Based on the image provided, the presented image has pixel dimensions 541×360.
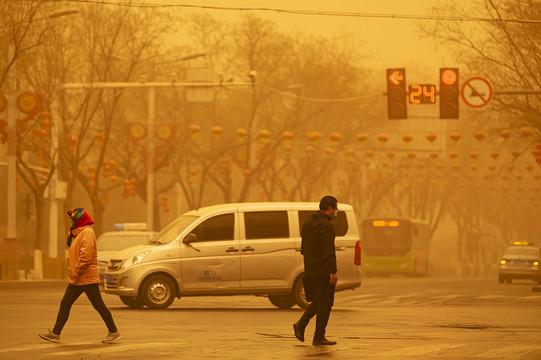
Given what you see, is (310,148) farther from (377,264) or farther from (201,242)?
(201,242)

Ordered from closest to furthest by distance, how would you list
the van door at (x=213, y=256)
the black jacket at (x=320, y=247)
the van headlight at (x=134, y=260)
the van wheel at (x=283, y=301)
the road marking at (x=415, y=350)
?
1. the road marking at (x=415, y=350)
2. the black jacket at (x=320, y=247)
3. the van headlight at (x=134, y=260)
4. the van door at (x=213, y=256)
5. the van wheel at (x=283, y=301)

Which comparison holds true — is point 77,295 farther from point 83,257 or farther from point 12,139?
point 12,139

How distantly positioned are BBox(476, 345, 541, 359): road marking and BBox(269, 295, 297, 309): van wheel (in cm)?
942

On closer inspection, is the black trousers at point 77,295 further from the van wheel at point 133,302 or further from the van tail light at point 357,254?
the van tail light at point 357,254

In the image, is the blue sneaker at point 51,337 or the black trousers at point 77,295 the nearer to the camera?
the blue sneaker at point 51,337

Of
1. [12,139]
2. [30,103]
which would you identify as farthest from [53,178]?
[30,103]

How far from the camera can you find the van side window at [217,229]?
914 inches

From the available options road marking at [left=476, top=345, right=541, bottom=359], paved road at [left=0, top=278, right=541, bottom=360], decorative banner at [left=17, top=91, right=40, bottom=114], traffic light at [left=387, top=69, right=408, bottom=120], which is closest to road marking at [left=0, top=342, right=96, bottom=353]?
paved road at [left=0, top=278, right=541, bottom=360]

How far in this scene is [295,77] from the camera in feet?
200

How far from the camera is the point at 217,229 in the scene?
23297mm

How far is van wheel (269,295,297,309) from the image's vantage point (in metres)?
23.8

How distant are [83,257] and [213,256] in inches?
314

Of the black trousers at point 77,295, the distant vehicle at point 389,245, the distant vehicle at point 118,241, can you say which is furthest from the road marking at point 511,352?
the distant vehicle at point 389,245

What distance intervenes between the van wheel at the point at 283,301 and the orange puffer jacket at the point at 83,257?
28.7 feet
